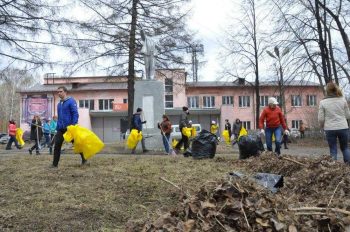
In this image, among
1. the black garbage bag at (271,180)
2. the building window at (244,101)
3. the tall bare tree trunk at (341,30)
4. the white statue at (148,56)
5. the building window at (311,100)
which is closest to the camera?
the black garbage bag at (271,180)

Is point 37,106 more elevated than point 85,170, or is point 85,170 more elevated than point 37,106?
point 37,106

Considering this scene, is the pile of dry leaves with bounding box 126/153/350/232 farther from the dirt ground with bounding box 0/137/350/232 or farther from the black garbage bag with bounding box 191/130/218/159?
the black garbage bag with bounding box 191/130/218/159

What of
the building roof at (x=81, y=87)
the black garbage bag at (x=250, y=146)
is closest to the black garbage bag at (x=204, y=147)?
the black garbage bag at (x=250, y=146)

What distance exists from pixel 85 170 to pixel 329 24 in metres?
23.2

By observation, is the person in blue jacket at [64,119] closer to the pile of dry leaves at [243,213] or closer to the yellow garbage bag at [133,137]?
the pile of dry leaves at [243,213]

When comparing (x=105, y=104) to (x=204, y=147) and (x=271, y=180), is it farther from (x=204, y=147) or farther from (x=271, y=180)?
(x=271, y=180)

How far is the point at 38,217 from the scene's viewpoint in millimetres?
4836

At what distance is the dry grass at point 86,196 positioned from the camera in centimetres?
466

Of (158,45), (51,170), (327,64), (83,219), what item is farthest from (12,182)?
(327,64)

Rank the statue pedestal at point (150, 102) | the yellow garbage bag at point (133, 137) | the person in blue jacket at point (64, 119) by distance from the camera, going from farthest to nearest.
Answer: the statue pedestal at point (150, 102)
the yellow garbage bag at point (133, 137)
the person in blue jacket at point (64, 119)

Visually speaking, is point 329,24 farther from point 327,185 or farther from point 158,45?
point 327,185

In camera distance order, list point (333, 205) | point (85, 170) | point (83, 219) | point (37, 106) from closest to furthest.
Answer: point (333, 205) < point (83, 219) < point (85, 170) < point (37, 106)

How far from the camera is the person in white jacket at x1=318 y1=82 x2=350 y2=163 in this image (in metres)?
8.52

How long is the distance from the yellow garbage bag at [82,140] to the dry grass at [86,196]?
0.55 m
